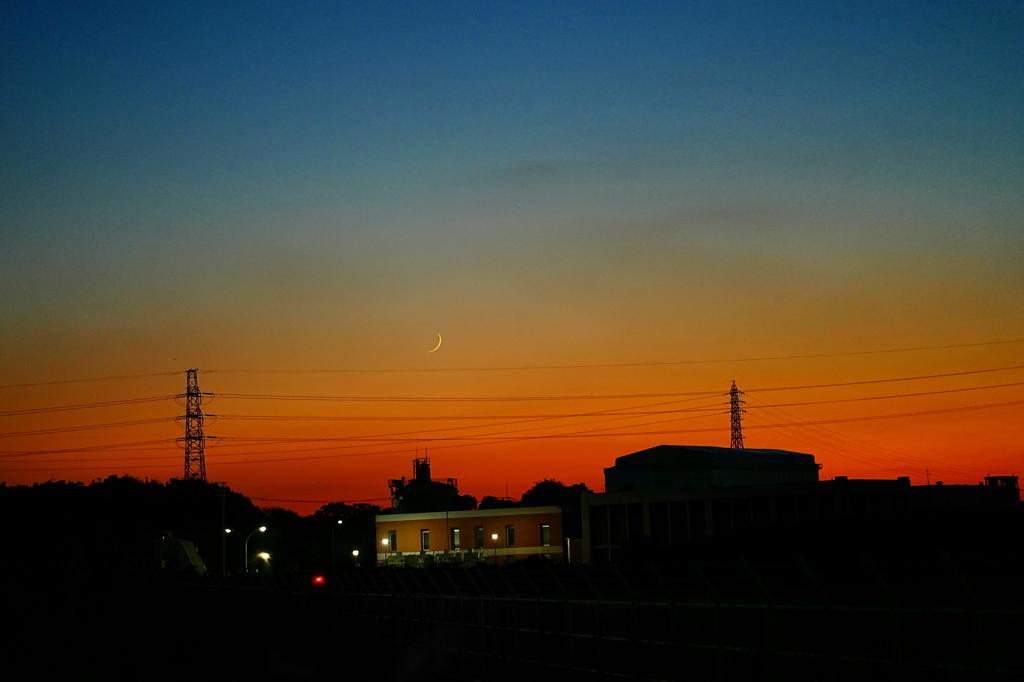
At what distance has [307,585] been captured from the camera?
33938 millimetres

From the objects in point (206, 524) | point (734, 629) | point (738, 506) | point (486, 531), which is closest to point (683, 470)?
point (738, 506)

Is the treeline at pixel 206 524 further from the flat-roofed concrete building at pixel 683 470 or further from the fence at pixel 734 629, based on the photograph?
the fence at pixel 734 629

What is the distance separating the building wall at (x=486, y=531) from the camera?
83.6 m

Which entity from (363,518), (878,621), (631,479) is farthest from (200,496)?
(878,621)

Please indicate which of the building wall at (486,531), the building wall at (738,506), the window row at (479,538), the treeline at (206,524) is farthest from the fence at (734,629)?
the treeline at (206,524)

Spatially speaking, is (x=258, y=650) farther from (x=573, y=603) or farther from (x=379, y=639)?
(x=573, y=603)

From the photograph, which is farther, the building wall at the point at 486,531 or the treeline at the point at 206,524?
the treeline at the point at 206,524

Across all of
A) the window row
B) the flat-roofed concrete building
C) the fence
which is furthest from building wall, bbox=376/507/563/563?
the fence

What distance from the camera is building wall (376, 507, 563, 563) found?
274 ft

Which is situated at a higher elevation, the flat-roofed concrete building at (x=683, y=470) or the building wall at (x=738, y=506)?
the flat-roofed concrete building at (x=683, y=470)

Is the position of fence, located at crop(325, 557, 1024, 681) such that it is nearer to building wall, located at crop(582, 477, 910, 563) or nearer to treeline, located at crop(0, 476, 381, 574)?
building wall, located at crop(582, 477, 910, 563)

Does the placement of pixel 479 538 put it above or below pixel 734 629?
below

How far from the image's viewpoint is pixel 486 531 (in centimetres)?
8594

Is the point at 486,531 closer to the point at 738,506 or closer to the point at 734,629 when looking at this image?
the point at 738,506
